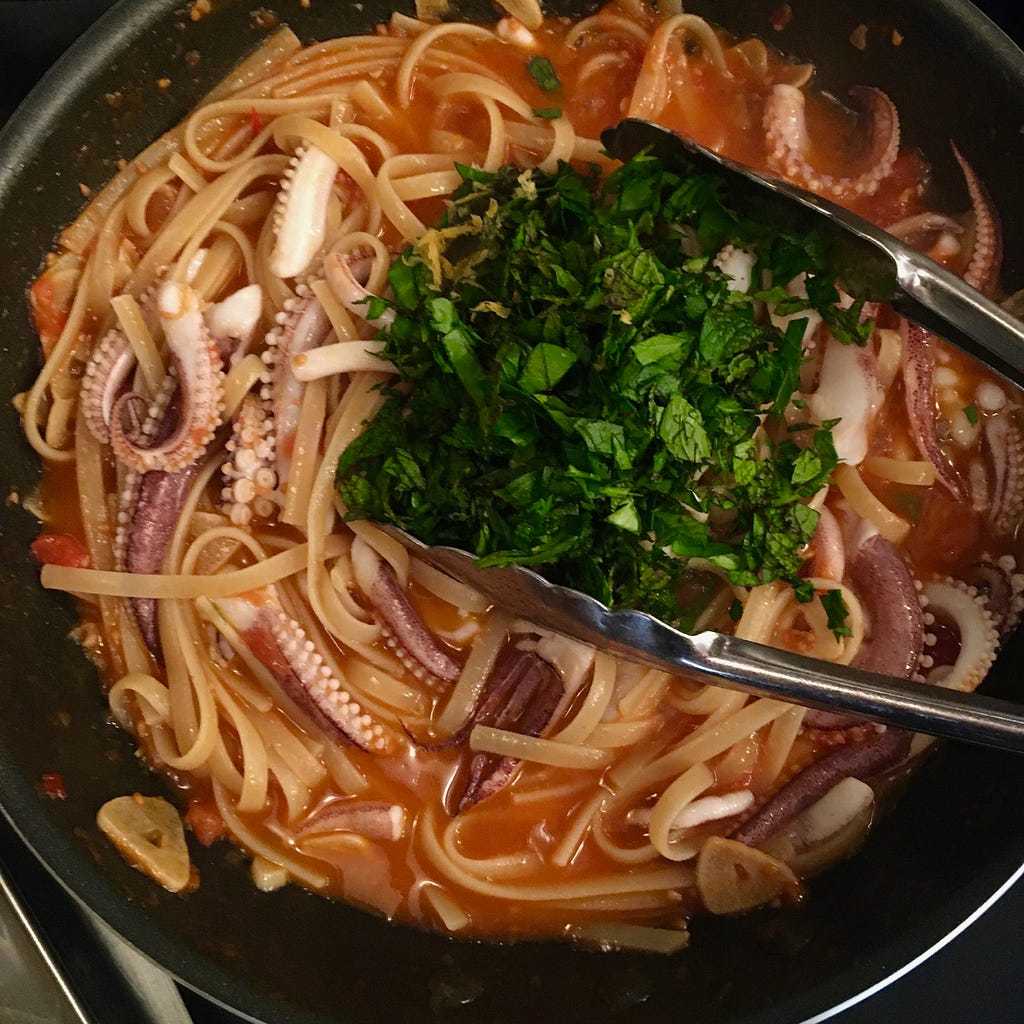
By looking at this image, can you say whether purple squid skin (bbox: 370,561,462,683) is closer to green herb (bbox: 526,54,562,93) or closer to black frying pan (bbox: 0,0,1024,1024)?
black frying pan (bbox: 0,0,1024,1024)

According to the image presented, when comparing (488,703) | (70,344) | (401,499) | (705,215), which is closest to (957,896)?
(488,703)

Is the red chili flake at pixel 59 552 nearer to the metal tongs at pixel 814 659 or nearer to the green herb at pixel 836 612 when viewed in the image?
the metal tongs at pixel 814 659

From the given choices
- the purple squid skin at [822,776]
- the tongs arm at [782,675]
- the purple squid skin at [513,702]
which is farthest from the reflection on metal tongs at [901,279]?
the purple squid skin at [513,702]

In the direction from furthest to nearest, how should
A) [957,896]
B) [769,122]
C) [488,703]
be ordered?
[769,122]
[488,703]
[957,896]

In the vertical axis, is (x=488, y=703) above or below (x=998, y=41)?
below

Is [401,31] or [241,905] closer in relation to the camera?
[241,905]

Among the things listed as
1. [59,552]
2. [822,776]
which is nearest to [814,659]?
[822,776]

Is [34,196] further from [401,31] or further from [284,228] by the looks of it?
[401,31]

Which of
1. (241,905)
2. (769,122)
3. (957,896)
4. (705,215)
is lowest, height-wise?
(241,905)
